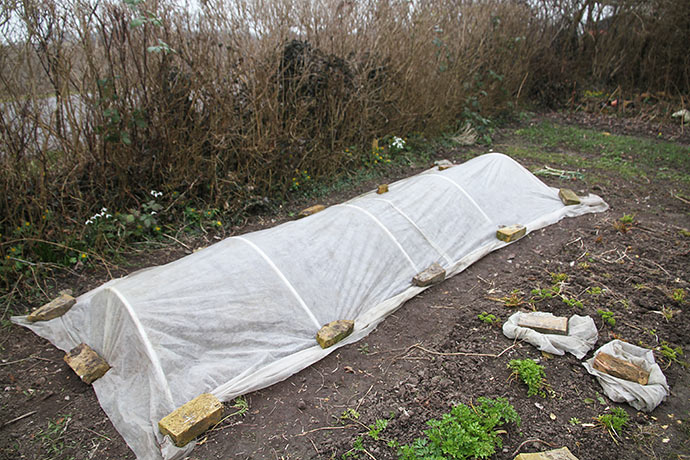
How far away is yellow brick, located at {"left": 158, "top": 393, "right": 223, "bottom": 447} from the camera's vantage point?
7.64 feet

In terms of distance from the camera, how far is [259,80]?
5098 mm

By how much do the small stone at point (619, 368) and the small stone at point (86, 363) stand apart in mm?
3181

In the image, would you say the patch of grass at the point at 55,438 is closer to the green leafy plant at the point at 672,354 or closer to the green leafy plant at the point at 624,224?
the green leafy plant at the point at 672,354

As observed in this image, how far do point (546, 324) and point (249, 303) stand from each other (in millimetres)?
2117

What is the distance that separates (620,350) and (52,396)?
3.75 metres

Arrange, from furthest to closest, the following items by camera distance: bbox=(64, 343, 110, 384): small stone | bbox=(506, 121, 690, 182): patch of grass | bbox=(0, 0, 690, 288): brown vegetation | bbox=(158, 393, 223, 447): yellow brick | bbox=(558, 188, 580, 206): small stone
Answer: bbox=(506, 121, 690, 182): patch of grass, bbox=(558, 188, 580, 206): small stone, bbox=(0, 0, 690, 288): brown vegetation, bbox=(64, 343, 110, 384): small stone, bbox=(158, 393, 223, 447): yellow brick

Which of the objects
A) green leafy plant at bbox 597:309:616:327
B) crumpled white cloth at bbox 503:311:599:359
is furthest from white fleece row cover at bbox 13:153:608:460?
green leafy plant at bbox 597:309:616:327

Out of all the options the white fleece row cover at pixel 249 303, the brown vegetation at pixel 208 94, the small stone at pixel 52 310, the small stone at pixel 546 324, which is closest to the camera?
the white fleece row cover at pixel 249 303

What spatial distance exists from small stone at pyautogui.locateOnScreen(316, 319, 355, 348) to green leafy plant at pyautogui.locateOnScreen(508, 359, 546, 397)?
1119 mm

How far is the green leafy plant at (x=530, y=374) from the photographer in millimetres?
2637

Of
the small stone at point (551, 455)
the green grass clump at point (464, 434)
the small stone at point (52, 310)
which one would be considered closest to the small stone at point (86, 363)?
the small stone at point (52, 310)

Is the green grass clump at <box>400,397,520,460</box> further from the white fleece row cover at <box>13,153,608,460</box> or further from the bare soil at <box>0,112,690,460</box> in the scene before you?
the white fleece row cover at <box>13,153,608,460</box>

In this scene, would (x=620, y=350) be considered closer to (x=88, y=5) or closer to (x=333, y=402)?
(x=333, y=402)

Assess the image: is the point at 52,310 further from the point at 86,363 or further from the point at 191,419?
the point at 191,419
